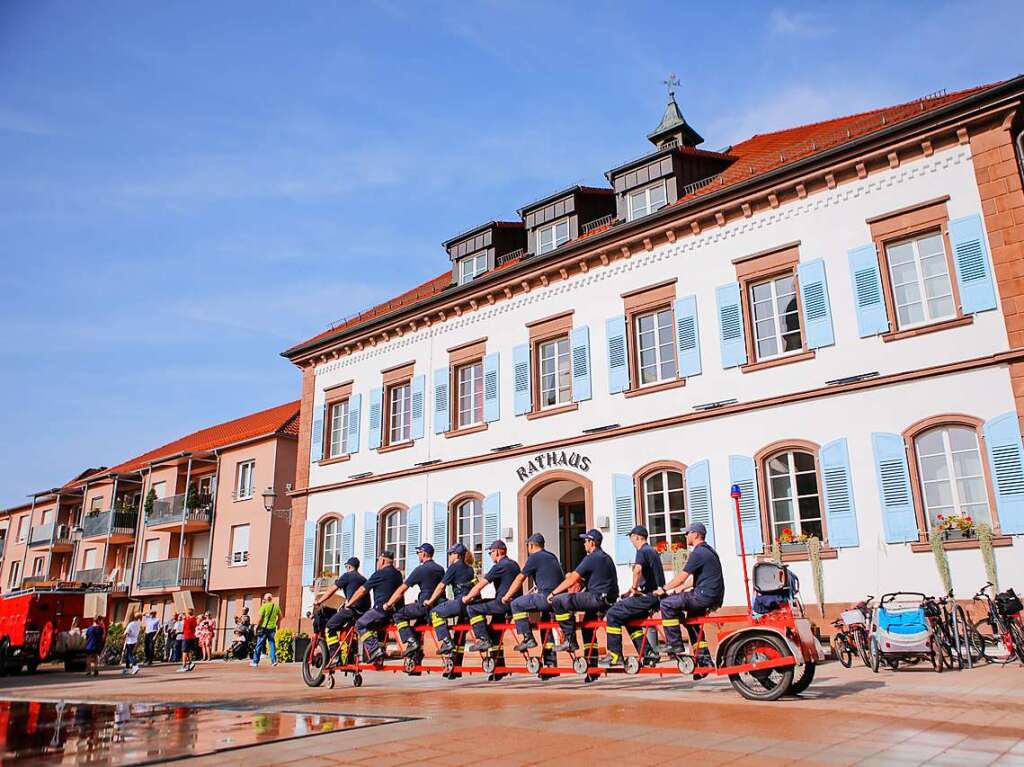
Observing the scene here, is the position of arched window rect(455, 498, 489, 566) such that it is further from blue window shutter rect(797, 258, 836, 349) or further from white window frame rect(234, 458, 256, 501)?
white window frame rect(234, 458, 256, 501)

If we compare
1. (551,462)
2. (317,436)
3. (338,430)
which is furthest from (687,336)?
(317,436)

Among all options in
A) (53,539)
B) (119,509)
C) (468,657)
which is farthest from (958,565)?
(53,539)

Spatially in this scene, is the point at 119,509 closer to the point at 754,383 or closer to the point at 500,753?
the point at 754,383

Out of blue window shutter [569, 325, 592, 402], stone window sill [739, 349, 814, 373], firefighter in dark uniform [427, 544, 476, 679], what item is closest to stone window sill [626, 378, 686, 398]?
blue window shutter [569, 325, 592, 402]

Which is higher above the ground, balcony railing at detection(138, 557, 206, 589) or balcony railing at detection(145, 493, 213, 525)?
balcony railing at detection(145, 493, 213, 525)

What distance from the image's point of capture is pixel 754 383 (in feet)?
50.9

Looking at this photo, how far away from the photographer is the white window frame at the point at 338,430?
2400 cm

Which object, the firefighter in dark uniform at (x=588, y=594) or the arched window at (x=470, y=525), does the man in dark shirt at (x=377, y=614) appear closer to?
the firefighter in dark uniform at (x=588, y=594)

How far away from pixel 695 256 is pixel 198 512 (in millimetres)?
24383

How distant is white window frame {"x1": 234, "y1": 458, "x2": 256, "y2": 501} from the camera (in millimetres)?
31922

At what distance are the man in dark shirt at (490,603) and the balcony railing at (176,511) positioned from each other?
83.1ft

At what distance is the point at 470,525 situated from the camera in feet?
65.4

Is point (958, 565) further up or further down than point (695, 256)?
further down

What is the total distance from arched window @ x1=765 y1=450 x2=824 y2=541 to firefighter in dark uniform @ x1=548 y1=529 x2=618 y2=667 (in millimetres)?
6014
